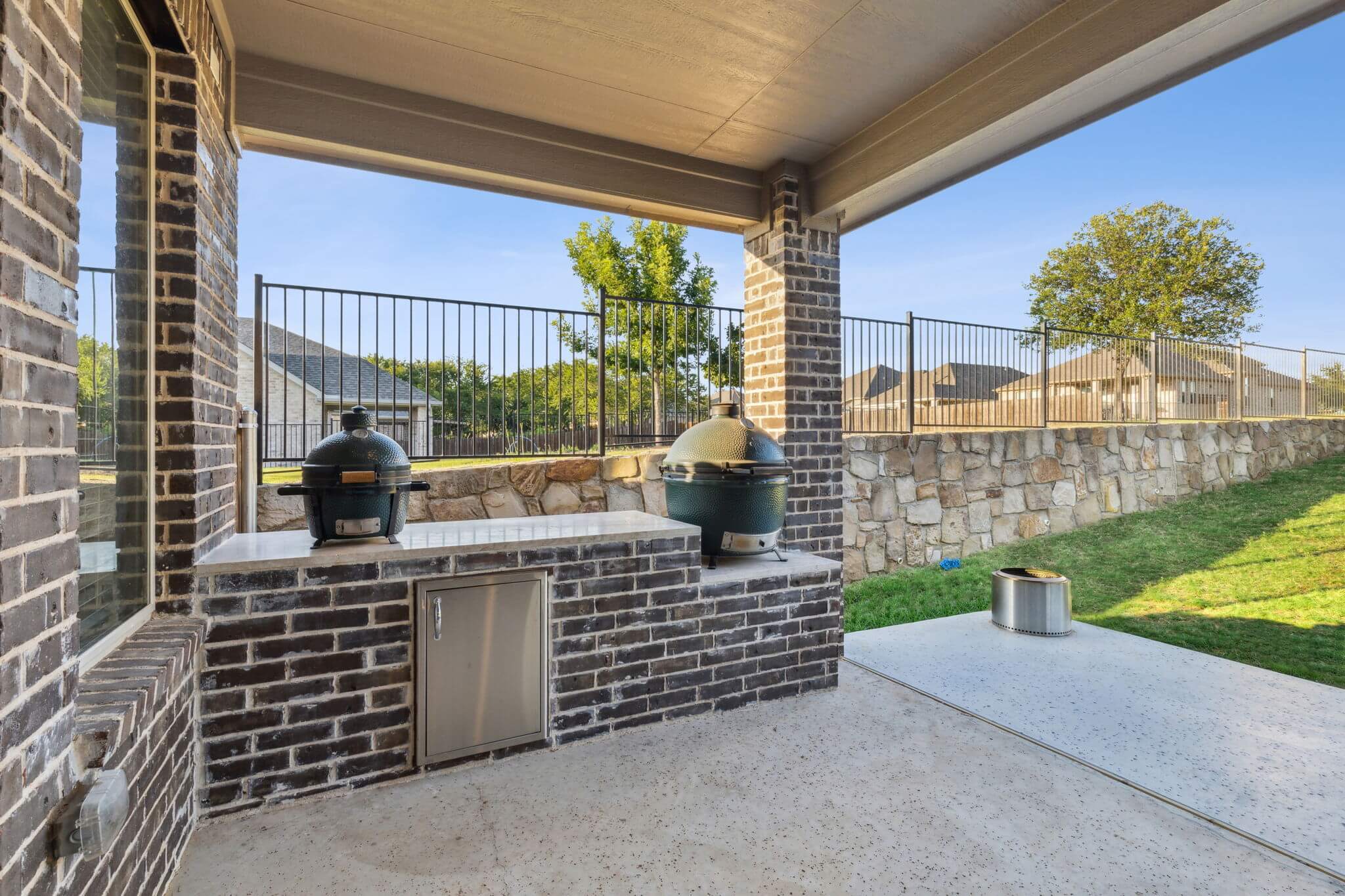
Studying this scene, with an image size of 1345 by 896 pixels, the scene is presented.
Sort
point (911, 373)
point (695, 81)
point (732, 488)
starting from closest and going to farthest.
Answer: point (695, 81)
point (732, 488)
point (911, 373)

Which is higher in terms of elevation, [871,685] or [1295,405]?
[1295,405]

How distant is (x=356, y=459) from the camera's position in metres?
2.46

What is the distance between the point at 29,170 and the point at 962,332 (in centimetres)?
691

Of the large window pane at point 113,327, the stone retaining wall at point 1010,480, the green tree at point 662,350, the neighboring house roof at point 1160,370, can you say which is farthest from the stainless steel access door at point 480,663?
the neighboring house roof at point 1160,370

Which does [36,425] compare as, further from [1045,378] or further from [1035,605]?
[1045,378]

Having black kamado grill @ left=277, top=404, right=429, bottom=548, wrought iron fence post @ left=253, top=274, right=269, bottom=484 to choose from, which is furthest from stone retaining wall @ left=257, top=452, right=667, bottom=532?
black kamado grill @ left=277, top=404, right=429, bottom=548

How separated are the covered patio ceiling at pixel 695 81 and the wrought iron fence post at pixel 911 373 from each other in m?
2.57

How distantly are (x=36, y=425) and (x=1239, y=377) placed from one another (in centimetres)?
1278

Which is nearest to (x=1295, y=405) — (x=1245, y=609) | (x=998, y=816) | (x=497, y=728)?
(x=1245, y=609)

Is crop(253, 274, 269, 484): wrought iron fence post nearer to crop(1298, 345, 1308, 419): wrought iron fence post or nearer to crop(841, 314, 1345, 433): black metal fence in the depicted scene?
crop(841, 314, 1345, 433): black metal fence

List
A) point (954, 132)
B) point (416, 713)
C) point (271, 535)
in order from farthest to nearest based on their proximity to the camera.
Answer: point (954, 132), point (271, 535), point (416, 713)

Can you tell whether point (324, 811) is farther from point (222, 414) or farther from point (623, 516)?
point (623, 516)

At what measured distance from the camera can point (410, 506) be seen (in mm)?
3654

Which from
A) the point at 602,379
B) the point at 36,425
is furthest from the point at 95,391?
the point at 602,379
